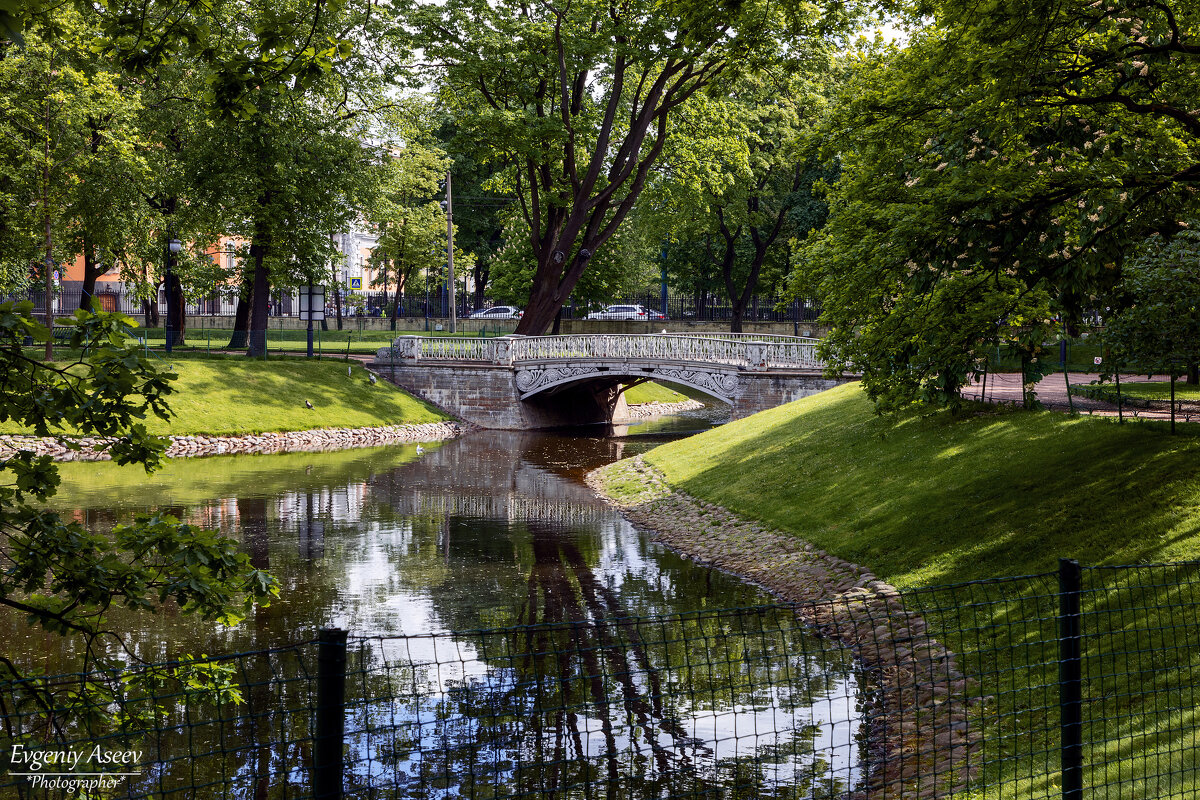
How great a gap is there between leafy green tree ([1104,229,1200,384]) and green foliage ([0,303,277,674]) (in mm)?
10099

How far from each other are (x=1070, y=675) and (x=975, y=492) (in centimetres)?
994

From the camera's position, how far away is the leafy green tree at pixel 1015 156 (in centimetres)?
1126

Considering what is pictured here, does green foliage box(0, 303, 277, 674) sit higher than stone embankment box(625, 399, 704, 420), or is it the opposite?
green foliage box(0, 303, 277, 674)

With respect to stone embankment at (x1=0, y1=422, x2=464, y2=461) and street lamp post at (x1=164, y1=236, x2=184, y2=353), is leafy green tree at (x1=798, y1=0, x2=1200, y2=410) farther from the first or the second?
street lamp post at (x1=164, y1=236, x2=184, y2=353)

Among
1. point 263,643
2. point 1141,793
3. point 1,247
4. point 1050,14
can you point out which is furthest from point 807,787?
point 1,247

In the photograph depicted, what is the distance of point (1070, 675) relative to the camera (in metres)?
5.36

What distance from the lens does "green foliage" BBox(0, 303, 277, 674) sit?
17.0 feet

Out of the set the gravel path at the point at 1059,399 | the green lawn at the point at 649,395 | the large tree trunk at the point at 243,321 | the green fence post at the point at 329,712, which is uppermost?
the large tree trunk at the point at 243,321

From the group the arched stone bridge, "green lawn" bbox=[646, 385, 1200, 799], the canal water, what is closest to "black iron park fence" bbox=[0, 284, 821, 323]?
the arched stone bridge

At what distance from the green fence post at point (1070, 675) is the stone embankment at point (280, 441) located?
26335mm

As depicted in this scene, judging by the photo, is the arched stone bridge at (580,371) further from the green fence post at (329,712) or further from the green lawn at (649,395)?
the green fence post at (329,712)

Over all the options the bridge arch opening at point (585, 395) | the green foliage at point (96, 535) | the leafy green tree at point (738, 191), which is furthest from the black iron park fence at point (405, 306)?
the green foliage at point (96, 535)

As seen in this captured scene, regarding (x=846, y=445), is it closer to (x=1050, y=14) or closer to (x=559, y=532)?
(x=559, y=532)

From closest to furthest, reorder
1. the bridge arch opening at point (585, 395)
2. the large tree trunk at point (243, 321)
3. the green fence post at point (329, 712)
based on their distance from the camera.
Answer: the green fence post at point (329, 712)
the bridge arch opening at point (585, 395)
the large tree trunk at point (243, 321)
